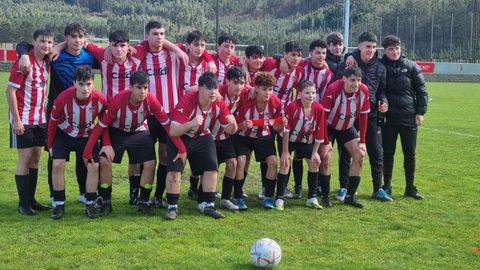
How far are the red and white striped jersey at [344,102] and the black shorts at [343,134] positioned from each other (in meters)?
0.16

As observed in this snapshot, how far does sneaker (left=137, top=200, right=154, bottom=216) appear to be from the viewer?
6.39 m

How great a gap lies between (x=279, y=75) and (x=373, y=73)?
3.66ft

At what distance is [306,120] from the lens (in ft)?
22.2

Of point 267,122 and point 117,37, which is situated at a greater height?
point 117,37

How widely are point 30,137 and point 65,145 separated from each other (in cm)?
42

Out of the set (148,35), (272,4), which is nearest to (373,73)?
(148,35)

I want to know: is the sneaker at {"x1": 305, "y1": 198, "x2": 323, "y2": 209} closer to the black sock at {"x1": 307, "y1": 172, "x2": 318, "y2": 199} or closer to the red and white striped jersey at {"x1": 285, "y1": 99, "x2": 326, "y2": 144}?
the black sock at {"x1": 307, "y1": 172, "x2": 318, "y2": 199}

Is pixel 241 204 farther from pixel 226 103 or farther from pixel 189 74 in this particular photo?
pixel 189 74

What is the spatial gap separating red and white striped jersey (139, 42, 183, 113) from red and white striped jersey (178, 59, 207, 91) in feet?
0.19

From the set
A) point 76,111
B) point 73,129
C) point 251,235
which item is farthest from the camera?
point 73,129

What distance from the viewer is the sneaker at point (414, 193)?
7319mm

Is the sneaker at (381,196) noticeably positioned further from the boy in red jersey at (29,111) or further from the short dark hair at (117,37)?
the boy in red jersey at (29,111)

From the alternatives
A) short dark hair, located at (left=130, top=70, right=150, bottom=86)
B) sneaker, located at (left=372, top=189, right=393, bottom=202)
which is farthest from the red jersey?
sneaker, located at (left=372, top=189, right=393, bottom=202)

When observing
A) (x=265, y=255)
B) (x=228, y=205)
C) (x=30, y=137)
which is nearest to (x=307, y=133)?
(x=228, y=205)
